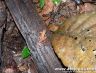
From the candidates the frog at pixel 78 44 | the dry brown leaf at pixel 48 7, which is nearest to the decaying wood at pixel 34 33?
the frog at pixel 78 44

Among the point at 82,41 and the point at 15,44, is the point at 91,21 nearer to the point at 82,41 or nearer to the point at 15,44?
the point at 82,41

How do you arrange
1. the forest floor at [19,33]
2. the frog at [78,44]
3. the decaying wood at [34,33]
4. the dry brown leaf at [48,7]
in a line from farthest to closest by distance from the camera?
the dry brown leaf at [48,7] < the forest floor at [19,33] < the decaying wood at [34,33] < the frog at [78,44]

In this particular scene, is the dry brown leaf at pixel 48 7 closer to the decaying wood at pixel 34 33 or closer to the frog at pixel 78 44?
the decaying wood at pixel 34 33

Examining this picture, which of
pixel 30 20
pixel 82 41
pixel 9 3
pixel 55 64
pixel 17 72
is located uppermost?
pixel 9 3

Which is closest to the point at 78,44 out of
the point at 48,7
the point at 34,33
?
the point at 34,33

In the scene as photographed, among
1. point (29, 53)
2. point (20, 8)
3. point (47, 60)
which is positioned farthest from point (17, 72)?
point (20, 8)

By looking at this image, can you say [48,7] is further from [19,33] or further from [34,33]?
[34,33]
